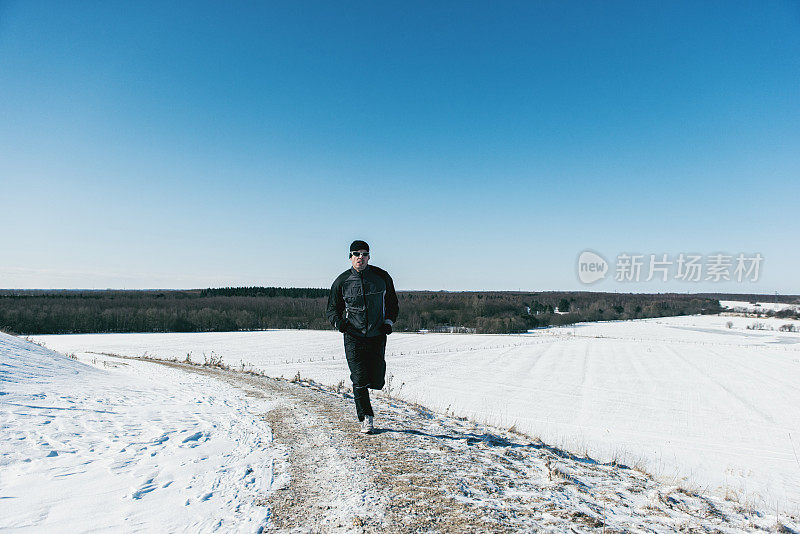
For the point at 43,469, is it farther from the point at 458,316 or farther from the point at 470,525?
the point at 458,316

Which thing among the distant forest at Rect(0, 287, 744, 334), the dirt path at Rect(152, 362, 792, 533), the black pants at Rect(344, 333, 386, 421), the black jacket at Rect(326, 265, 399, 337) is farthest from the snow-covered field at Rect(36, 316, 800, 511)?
the distant forest at Rect(0, 287, 744, 334)

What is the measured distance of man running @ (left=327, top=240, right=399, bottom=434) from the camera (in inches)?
239

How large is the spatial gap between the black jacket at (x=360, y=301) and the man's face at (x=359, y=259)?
0.32ft

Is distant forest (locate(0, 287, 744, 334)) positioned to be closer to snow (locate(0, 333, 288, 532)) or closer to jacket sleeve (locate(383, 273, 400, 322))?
snow (locate(0, 333, 288, 532))

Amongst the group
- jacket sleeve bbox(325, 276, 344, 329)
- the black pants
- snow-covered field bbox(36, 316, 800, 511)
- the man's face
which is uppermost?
the man's face

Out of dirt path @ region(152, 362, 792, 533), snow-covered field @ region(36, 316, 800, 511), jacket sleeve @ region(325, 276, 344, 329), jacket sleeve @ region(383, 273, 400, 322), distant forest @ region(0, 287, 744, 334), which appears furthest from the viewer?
distant forest @ region(0, 287, 744, 334)

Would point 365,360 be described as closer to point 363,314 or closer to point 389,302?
point 363,314

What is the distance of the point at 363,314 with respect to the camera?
239 inches

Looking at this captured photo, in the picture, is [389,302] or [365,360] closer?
[365,360]

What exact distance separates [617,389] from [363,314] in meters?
46.6

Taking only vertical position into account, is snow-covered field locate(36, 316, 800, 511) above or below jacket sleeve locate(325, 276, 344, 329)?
below

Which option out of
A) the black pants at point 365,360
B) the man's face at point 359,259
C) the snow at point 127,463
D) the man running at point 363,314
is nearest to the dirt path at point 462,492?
the snow at point 127,463

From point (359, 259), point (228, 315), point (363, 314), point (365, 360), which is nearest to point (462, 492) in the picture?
point (365, 360)

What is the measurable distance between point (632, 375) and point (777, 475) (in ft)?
129
